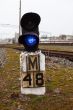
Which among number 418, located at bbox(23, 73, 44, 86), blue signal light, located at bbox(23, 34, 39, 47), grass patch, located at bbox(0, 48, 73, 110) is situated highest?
blue signal light, located at bbox(23, 34, 39, 47)

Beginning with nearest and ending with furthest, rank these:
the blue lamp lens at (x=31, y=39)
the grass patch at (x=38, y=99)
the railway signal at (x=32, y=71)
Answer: the blue lamp lens at (x=31, y=39), the grass patch at (x=38, y=99), the railway signal at (x=32, y=71)

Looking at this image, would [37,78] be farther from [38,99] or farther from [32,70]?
[38,99]

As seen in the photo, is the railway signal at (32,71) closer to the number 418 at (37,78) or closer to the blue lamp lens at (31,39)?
the number 418 at (37,78)

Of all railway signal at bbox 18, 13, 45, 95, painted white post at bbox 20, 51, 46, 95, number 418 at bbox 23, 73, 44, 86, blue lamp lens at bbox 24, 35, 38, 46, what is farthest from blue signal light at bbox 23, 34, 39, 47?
number 418 at bbox 23, 73, 44, 86

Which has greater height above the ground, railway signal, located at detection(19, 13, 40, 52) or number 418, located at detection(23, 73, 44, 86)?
railway signal, located at detection(19, 13, 40, 52)

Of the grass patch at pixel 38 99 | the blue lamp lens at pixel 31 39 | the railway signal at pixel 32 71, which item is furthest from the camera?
the railway signal at pixel 32 71

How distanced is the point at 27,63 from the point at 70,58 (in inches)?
747

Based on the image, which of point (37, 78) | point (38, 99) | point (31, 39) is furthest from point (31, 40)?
point (38, 99)

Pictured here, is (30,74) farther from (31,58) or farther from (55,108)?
(55,108)

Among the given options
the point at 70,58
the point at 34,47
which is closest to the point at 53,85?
the point at 34,47

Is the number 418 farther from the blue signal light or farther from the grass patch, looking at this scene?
the blue signal light

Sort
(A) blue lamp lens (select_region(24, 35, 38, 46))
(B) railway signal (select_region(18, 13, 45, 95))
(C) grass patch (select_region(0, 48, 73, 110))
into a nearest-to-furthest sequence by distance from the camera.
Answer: (A) blue lamp lens (select_region(24, 35, 38, 46))
(C) grass patch (select_region(0, 48, 73, 110))
(B) railway signal (select_region(18, 13, 45, 95))

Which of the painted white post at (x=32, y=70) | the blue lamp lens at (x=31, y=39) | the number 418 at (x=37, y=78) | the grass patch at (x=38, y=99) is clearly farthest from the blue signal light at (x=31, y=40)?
the grass patch at (x=38, y=99)

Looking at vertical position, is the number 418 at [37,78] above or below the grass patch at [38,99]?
above
